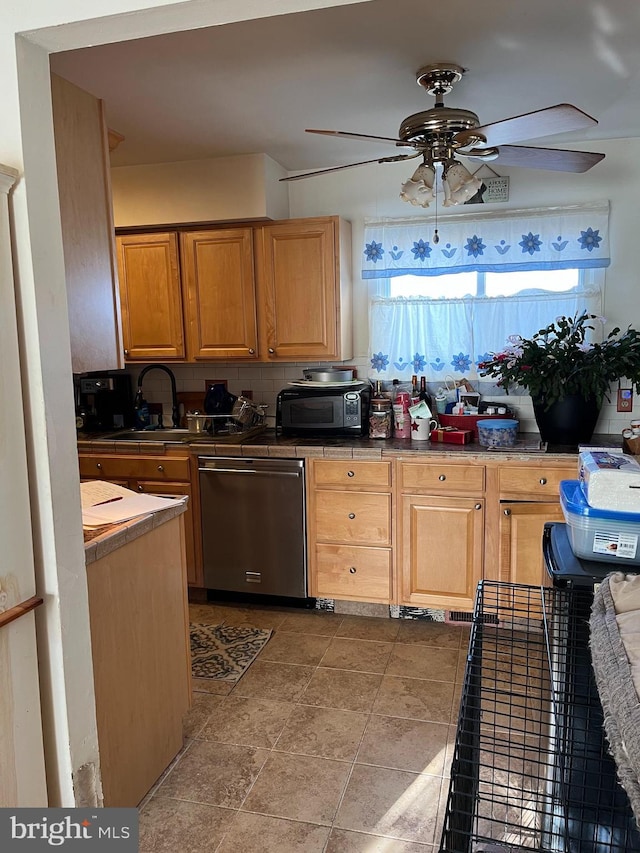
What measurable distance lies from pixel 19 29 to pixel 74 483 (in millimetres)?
873

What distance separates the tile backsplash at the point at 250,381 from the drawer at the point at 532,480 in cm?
60

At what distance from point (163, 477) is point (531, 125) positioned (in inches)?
98.6

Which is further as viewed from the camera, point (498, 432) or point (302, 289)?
point (302, 289)

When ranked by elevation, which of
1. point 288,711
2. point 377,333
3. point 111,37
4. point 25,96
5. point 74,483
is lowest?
point 288,711

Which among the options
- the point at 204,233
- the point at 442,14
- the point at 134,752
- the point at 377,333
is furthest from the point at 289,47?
the point at 134,752

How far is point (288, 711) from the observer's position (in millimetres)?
2635

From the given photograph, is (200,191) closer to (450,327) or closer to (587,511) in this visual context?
(450,327)

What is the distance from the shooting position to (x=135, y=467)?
3650mm

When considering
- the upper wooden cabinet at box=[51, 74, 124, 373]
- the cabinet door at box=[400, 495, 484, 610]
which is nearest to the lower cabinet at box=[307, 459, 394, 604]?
the cabinet door at box=[400, 495, 484, 610]

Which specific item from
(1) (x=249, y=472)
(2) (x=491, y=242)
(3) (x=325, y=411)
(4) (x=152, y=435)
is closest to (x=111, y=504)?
(1) (x=249, y=472)

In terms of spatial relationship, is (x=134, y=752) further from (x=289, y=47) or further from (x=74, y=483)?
(x=289, y=47)

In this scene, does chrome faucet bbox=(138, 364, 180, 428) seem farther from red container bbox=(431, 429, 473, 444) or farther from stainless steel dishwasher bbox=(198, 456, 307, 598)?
red container bbox=(431, 429, 473, 444)

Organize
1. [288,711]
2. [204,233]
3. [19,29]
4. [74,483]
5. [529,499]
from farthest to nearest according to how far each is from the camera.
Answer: [204,233]
[529,499]
[288,711]
[74,483]
[19,29]

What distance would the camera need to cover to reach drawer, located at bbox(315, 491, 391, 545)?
337 centimetres
